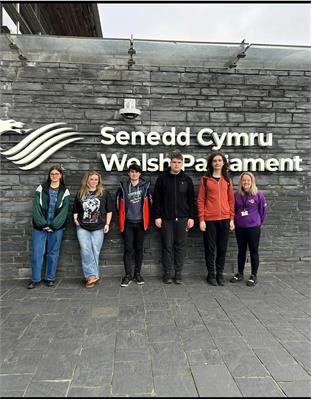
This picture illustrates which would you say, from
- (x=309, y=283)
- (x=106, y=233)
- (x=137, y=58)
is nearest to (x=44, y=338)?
(x=106, y=233)

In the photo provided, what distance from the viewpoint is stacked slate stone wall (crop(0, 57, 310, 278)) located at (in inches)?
199

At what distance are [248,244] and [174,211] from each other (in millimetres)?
1212

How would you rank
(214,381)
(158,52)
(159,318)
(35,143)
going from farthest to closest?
(158,52) → (35,143) → (159,318) → (214,381)

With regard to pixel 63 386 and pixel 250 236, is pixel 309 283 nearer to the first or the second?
pixel 250 236

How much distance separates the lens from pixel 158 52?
16.9ft

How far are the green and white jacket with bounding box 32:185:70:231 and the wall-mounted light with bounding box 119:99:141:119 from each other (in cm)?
144

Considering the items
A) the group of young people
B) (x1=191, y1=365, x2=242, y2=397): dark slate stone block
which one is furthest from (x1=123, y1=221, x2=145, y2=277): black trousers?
(x1=191, y1=365, x2=242, y2=397): dark slate stone block

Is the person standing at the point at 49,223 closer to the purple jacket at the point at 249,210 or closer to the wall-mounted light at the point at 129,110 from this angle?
the wall-mounted light at the point at 129,110

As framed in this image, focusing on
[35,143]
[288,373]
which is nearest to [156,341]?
[288,373]

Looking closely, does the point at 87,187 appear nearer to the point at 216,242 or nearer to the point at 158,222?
the point at 158,222

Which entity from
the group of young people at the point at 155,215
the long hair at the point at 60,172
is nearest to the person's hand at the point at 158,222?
the group of young people at the point at 155,215

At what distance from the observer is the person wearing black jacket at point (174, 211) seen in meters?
4.82

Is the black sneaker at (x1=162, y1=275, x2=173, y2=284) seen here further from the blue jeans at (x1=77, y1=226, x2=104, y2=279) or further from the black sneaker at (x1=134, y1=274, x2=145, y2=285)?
the blue jeans at (x1=77, y1=226, x2=104, y2=279)

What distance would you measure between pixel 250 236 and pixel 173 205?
3.90 feet
